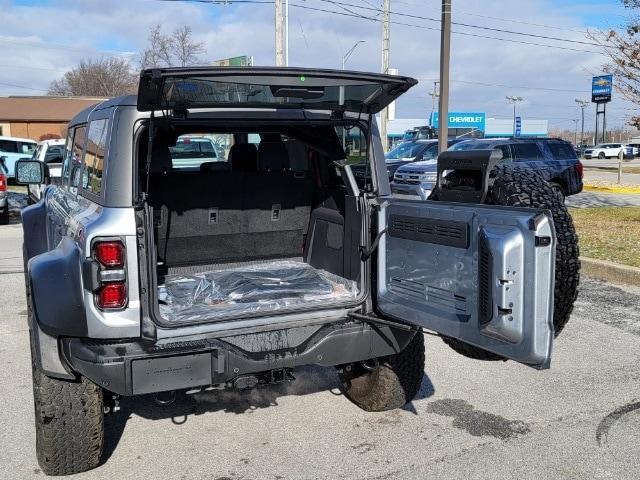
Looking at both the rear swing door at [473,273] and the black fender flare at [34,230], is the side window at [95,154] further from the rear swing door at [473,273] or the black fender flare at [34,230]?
the rear swing door at [473,273]

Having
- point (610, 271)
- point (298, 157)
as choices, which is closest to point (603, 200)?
point (610, 271)

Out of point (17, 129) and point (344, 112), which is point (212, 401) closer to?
point (344, 112)

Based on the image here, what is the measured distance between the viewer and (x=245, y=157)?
5.01m

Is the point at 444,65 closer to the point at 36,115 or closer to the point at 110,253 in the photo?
the point at 110,253

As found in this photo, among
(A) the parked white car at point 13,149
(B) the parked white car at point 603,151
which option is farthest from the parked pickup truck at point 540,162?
(B) the parked white car at point 603,151

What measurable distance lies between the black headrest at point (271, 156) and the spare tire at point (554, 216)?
197 centimetres

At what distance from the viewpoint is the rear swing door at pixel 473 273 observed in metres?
2.66

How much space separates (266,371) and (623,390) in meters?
2.80

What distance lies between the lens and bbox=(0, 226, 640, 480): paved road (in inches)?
141

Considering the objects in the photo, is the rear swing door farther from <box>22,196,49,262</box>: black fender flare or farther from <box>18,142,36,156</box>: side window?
<box>18,142,36,156</box>: side window

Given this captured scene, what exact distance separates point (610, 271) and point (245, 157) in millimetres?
5381

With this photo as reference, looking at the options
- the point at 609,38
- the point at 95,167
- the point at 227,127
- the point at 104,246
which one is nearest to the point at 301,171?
the point at 227,127

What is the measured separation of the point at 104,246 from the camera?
10.2 feet

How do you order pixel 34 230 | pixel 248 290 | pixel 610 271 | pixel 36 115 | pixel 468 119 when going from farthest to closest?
pixel 468 119 → pixel 36 115 → pixel 610 271 → pixel 34 230 → pixel 248 290
